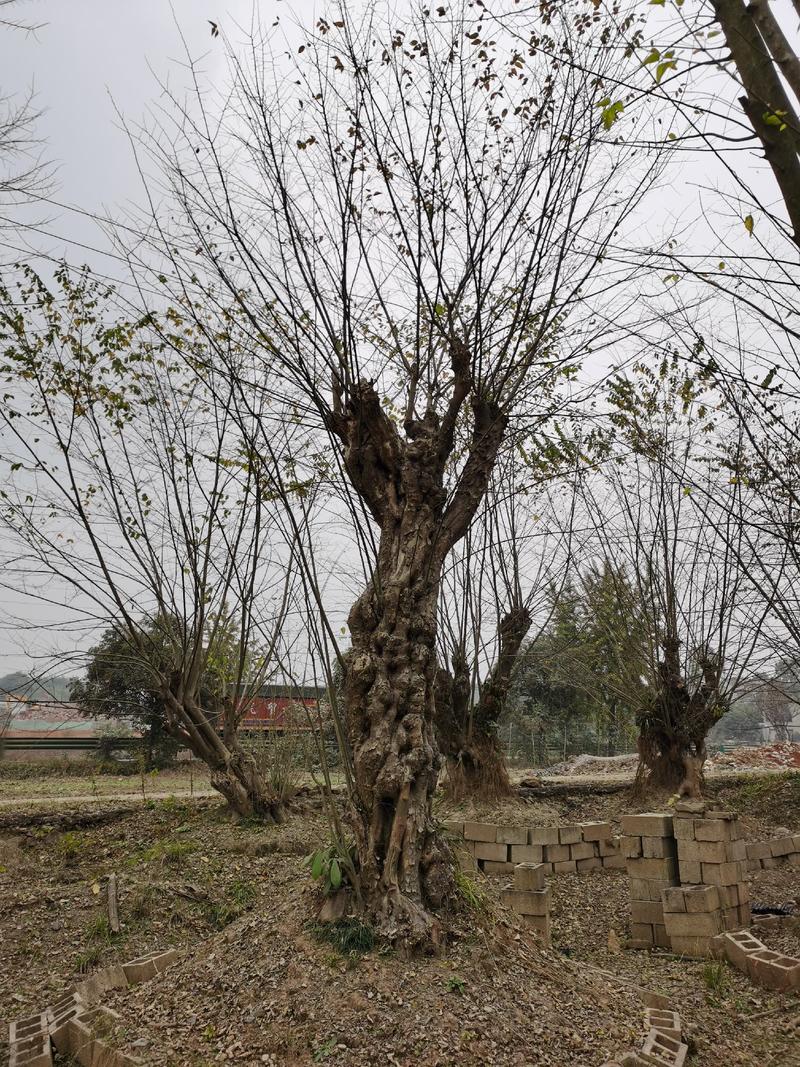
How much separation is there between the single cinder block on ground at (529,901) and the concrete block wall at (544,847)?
3.07m

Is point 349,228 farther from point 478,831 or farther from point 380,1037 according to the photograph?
point 478,831

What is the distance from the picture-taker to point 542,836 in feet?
33.1

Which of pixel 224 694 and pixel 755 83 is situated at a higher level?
pixel 755 83

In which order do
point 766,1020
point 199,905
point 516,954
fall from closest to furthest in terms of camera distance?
1. point 516,954
2. point 766,1020
3. point 199,905

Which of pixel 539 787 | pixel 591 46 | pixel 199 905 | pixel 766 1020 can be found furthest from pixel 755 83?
pixel 539 787

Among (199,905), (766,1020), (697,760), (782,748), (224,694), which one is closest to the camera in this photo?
(766,1020)

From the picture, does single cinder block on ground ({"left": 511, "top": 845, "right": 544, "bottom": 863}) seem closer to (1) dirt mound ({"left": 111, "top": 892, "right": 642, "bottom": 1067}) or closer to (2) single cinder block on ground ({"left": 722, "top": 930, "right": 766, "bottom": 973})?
(2) single cinder block on ground ({"left": 722, "top": 930, "right": 766, "bottom": 973})

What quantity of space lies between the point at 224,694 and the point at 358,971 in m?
6.64

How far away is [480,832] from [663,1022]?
247 inches

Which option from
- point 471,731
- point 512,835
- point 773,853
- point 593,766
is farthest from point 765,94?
point 593,766

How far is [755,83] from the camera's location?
10.5 ft

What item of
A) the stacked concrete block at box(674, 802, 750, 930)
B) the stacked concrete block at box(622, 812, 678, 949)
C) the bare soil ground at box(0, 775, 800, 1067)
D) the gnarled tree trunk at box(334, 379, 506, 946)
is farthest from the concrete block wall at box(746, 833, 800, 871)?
the gnarled tree trunk at box(334, 379, 506, 946)

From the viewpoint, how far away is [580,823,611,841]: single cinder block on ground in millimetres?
10328

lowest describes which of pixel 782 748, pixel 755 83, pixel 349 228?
pixel 782 748
